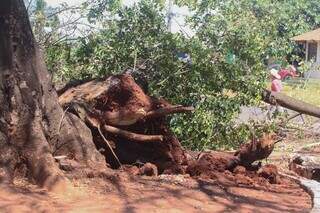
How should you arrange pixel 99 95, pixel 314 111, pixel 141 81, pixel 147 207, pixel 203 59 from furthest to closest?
pixel 314 111
pixel 203 59
pixel 141 81
pixel 99 95
pixel 147 207

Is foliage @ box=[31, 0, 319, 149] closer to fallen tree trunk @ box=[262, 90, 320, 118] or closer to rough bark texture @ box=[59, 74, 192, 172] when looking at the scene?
fallen tree trunk @ box=[262, 90, 320, 118]

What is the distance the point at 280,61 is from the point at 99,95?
497 centimetres

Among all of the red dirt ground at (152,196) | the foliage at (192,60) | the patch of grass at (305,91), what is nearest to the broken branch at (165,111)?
the red dirt ground at (152,196)

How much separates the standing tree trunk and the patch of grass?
13010mm

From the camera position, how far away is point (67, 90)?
21.7ft

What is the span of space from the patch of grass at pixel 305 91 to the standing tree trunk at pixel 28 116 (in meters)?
13.0

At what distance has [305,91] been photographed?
2394cm

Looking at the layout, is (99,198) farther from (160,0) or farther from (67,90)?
(160,0)

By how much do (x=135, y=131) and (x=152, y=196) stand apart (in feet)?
6.00

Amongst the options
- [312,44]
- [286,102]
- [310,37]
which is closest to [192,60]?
[286,102]

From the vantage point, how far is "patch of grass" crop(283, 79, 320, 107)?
1912 centimetres

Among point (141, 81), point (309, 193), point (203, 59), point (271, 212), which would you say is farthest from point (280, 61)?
point (271, 212)

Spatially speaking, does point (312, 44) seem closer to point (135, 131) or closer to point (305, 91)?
point (305, 91)

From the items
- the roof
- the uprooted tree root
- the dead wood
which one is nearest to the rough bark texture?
the uprooted tree root
